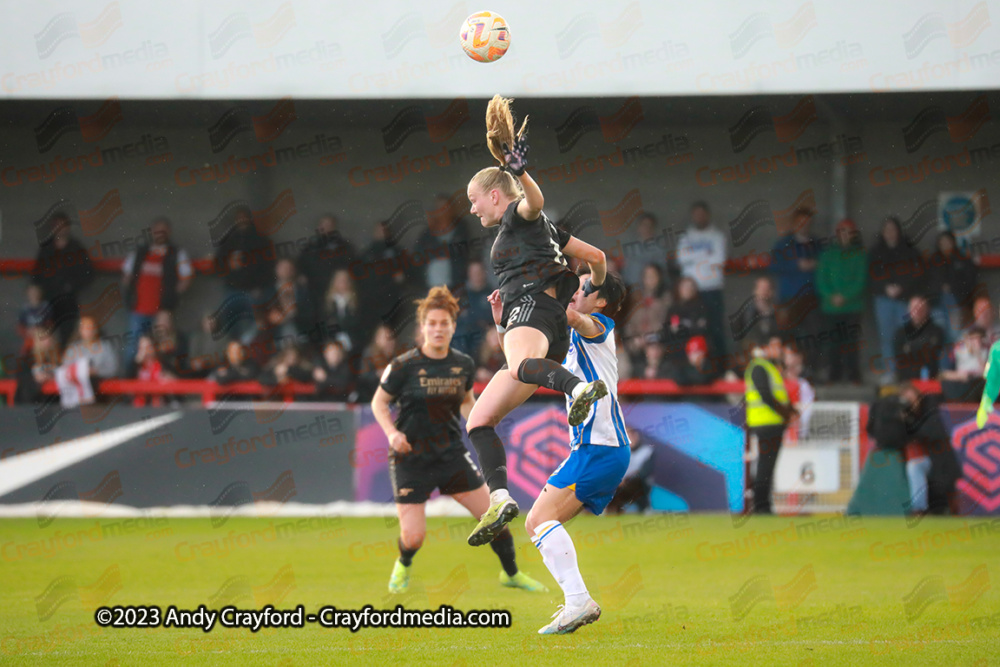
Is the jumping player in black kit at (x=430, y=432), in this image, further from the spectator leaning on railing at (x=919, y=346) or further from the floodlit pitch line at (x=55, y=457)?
the spectator leaning on railing at (x=919, y=346)

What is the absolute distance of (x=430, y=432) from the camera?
9.23 m

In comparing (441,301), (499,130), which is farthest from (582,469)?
(441,301)

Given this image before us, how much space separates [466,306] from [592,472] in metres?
9.54

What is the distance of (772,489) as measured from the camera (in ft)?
46.6

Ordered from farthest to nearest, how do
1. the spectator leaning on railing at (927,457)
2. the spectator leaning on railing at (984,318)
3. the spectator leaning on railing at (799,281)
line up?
1. the spectator leaning on railing at (799,281)
2. the spectator leaning on railing at (984,318)
3. the spectator leaning on railing at (927,457)

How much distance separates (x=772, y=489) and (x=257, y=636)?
911cm

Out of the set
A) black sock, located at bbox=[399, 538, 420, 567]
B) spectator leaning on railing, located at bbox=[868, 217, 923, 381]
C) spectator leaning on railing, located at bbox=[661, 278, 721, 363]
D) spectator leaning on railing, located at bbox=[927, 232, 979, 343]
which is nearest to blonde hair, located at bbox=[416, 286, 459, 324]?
black sock, located at bbox=[399, 538, 420, 567]

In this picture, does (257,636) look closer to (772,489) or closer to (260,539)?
(260,539)

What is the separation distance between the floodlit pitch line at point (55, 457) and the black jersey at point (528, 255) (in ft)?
30.7

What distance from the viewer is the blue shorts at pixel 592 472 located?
6711 mm

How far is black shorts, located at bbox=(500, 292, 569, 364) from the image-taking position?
21.0 feet

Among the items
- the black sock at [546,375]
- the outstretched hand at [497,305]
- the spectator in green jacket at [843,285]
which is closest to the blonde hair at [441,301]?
the outstretched hand at [497,305]

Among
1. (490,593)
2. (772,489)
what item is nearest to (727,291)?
(772,489)

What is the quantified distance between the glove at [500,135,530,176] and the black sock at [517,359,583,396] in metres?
1.10
